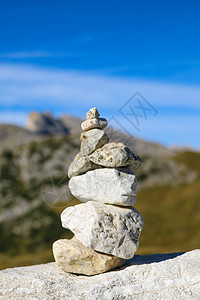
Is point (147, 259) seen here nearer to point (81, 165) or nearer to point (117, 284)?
point (117, 284)

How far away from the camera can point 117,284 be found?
13594mm

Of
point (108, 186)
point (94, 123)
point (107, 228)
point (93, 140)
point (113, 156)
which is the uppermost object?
point (94, 123)

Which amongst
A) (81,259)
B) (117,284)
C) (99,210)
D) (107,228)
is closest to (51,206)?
(81,259)

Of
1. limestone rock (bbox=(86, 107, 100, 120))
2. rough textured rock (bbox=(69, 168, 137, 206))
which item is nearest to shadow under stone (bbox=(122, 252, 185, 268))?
rough textured rock (bbox=(69, 168, 137, 206))

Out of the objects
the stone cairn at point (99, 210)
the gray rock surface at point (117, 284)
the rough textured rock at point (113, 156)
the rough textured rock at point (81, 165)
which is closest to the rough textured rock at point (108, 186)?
the stone cairn at point (99, 210)

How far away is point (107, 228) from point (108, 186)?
1734 millimetres

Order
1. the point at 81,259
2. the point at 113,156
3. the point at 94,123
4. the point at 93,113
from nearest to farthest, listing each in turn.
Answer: the point at 81,259, the point at 113,156, the point at 94,123, the point at 93,113

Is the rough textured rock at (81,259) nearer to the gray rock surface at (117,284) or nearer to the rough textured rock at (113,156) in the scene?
the gray rock surface at (117,284)

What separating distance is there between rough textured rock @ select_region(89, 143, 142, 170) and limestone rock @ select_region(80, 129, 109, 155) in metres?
0.22

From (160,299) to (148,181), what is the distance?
7795 cm

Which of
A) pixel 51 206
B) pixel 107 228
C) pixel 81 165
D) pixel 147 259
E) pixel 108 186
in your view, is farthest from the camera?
pixel 51 206

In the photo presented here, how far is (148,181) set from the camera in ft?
297

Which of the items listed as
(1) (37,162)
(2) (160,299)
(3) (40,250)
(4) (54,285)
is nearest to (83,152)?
(4) (54,285)

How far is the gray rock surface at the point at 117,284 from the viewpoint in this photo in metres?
13.2
